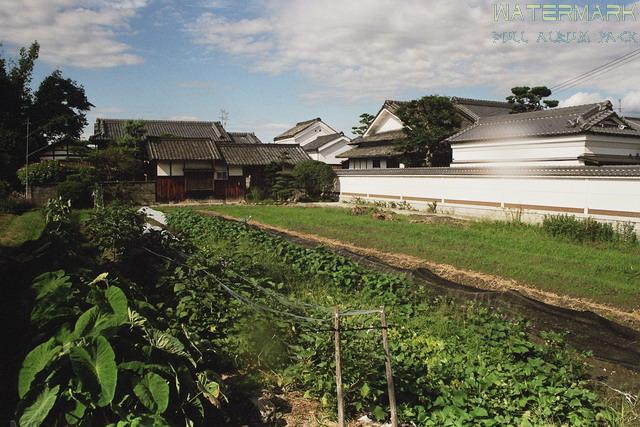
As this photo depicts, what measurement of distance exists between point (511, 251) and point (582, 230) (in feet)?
11.1

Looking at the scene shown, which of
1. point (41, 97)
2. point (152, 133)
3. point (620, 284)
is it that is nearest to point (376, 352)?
point (620, 284)

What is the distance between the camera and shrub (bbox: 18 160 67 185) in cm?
2370

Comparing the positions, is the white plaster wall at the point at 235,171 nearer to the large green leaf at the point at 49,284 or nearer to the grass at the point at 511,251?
the grass at the point at 511,251

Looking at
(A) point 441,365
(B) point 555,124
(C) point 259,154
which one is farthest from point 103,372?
(C) point 259,154

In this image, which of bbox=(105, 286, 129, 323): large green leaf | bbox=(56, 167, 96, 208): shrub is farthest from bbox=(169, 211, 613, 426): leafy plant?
bbox=(56, 167, 96, 208): shrub

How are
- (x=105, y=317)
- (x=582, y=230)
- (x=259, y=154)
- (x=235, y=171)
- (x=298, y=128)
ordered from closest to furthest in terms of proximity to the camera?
(x=105, y=317) → (x=582, y=230) → (x=235, y=171) → (x=259, y=154) → (x=298, y=128)

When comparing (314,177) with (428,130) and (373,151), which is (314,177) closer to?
(373,151)

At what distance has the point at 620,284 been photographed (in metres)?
8.91

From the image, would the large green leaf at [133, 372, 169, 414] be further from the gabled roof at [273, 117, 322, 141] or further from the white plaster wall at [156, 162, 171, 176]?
the gabled roof at [273, 117, 322, 141]

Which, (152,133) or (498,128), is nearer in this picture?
(498,128)

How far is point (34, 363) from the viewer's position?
10.6 feet

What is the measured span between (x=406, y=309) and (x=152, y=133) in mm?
38681

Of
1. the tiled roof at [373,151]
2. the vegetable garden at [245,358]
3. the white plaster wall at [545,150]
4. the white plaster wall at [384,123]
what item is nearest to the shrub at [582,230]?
the vegetable garden at [245,358]

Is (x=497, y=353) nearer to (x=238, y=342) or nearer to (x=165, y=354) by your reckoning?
(x=238, y=342)
